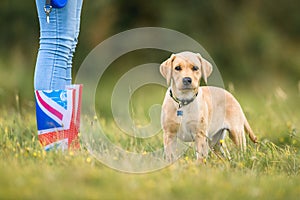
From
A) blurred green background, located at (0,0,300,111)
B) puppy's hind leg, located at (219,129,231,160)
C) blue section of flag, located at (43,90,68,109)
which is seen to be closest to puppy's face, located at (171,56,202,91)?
puppy's hind leg, located at (219,129,231,160)

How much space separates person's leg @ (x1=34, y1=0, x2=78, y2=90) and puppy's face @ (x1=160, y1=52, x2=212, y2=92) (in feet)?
2.93

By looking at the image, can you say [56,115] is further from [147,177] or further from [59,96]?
[147,177]

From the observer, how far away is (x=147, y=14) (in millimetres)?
13344

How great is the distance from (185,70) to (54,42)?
1071 millimetres

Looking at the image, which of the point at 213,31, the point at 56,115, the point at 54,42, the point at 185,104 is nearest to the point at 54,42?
the point at 54,42

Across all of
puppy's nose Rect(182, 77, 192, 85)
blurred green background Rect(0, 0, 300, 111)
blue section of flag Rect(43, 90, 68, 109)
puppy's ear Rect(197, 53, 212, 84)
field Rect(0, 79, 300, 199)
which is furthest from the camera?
blurred green background Rect(0, 0, 300, 111)

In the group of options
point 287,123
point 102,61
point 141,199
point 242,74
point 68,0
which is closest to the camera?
point 141,199

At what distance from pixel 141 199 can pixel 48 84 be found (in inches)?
56.6

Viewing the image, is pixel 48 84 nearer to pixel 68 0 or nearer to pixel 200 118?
pixel 68 0

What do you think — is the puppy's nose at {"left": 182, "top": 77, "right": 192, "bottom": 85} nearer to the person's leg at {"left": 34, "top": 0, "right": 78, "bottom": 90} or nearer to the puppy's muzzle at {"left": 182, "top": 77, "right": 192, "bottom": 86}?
the puppy's muzzle at {"left": 182, "top": 77, "right": 192, "bottom": 86}

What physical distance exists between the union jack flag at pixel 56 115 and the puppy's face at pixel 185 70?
0.82 metres

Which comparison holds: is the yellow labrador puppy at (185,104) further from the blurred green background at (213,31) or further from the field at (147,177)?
the blurred green background at (213,31)

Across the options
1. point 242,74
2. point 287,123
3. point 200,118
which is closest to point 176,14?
point 242,74

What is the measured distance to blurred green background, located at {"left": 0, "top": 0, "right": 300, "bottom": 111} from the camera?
11.7 m
